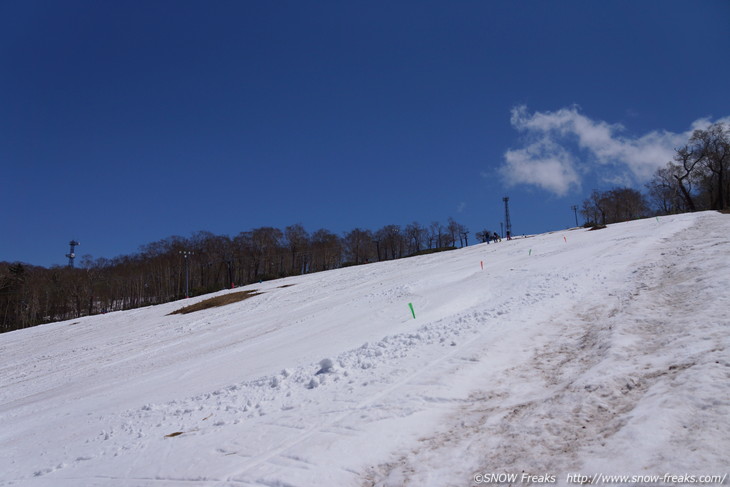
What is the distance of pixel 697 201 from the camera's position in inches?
2894

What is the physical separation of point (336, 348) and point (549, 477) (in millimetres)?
7495

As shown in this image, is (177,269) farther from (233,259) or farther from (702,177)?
(702,177)

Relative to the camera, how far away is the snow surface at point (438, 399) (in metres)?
4.57

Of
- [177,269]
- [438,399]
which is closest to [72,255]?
[177,269]

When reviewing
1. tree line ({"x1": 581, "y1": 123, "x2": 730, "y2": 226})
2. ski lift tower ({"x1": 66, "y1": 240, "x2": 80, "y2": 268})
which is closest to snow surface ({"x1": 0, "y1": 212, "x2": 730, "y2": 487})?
tree line ({"x1": 581, "y1": 123, "x2": 730, "y2": 226})

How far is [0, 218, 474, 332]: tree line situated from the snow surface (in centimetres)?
5334

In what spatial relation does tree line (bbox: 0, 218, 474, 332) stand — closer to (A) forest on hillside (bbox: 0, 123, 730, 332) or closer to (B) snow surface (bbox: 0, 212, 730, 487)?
(A) forest on hillside (bbox: 0, 123, 730, 332)

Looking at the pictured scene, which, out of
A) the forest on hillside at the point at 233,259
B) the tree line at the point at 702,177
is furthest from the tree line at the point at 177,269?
the tree line at the point at 702,177

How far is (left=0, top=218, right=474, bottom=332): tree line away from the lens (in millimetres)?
73688

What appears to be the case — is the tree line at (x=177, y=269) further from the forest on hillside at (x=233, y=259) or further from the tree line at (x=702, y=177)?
the tree line at (x=702, y=177)

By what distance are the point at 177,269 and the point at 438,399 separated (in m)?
87.9

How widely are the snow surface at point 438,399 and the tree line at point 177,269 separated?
2100 inches

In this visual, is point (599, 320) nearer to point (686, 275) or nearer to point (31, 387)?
point (686, 275)

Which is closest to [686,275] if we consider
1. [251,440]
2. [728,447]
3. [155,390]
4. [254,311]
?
[728,447]
